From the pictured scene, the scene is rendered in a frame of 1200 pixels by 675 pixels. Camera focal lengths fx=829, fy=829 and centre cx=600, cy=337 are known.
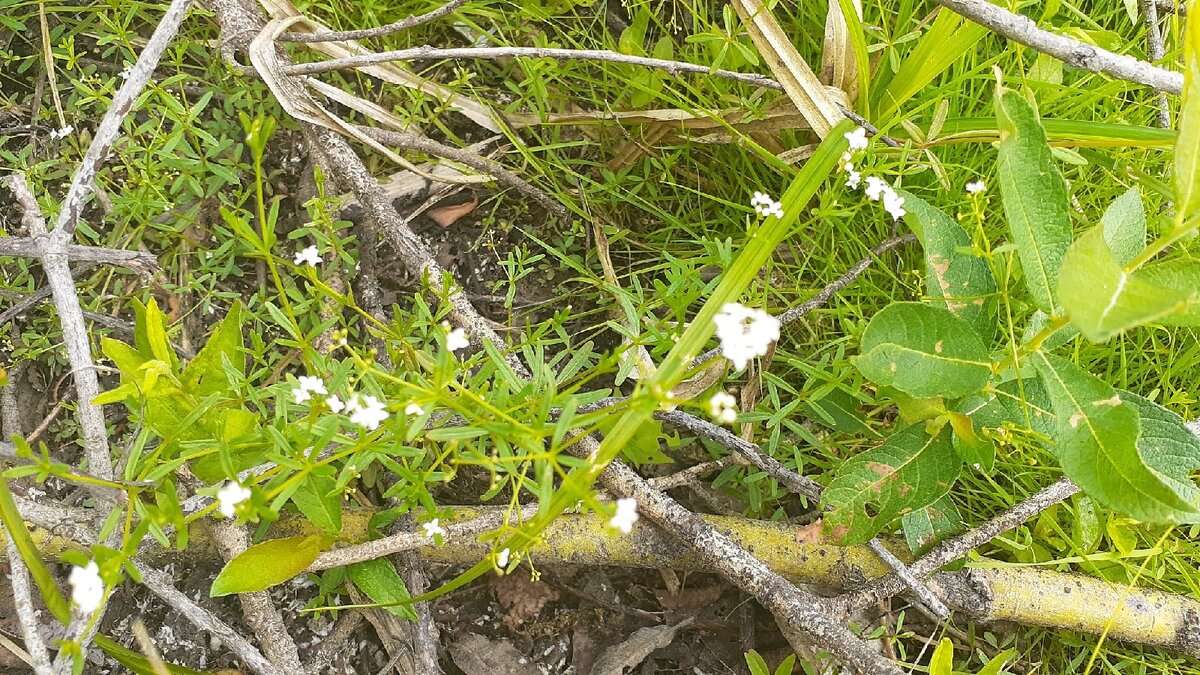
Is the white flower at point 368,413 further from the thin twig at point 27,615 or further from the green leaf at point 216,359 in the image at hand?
the thin twig at point 27,615

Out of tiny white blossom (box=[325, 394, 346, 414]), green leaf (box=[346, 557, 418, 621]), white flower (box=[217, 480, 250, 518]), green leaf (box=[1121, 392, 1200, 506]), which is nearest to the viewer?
white flower (box=[217, 480, 250, 518])

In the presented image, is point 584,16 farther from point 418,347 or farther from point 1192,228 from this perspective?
point 1192,228

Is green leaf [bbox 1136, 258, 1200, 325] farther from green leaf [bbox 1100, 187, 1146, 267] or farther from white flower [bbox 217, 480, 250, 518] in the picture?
white flower [bbox 217, 480, 250, 518]

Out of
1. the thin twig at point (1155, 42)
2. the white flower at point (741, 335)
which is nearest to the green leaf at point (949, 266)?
the white flower at point (741, 335)

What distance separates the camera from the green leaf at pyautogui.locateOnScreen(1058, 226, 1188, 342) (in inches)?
46.0

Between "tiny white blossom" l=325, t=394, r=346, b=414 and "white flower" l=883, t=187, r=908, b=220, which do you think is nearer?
"tiny white blossom" l=325, t=394, r=346, b=414

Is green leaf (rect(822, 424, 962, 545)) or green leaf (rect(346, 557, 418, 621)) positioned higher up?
green leaf (rect(822, 424, 962, 545))

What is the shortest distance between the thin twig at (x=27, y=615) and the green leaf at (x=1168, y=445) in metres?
2.16

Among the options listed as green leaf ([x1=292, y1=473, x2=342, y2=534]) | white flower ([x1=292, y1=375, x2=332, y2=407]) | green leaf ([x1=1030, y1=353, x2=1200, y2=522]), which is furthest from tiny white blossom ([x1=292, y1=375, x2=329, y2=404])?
green leaf ([x1=1030, y1=353, x2=1200, y2=522])

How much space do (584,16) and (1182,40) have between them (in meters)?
1.76

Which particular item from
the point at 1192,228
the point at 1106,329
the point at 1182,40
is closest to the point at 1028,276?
the point at 1192,228

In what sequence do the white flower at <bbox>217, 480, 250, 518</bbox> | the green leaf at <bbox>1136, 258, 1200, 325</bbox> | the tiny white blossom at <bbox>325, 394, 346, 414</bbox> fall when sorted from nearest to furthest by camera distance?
the white flower at <bbox>217, 480, 250, 518</bbox> < the tiny white blossom at <bbox>325, 394, 346, 414</bbox> < the green leaf at <bbox>1136, 258, 1200, 325</bbox>

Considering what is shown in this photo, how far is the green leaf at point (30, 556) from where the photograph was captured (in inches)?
58.2

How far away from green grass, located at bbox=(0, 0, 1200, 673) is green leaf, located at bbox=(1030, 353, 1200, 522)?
1.96 feet
